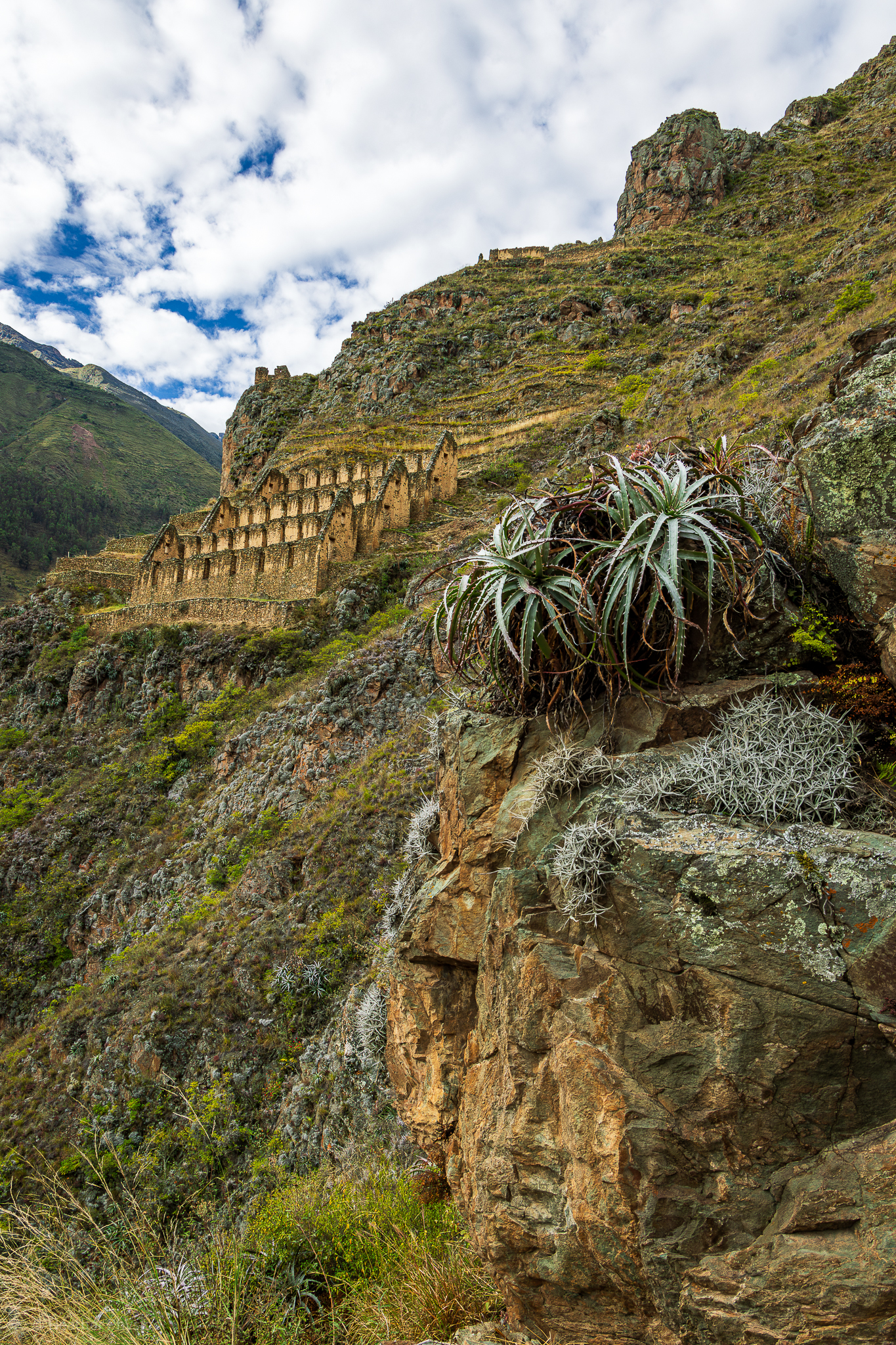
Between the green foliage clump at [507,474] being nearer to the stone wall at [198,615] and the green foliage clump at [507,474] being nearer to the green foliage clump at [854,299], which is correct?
the stone wall at [198,615]

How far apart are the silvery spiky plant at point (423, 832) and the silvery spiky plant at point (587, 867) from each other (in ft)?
7.23

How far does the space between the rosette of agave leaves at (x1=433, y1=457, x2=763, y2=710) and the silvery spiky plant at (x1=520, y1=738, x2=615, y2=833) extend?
16.4 inches

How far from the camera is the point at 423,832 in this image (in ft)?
16.6

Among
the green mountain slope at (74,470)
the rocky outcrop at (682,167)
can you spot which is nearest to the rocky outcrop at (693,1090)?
the green mountain slope at (74,470)

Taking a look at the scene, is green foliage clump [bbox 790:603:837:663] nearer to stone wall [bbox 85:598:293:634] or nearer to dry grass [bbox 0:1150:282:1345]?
dry grass [bbox 0:1150:282:1345]

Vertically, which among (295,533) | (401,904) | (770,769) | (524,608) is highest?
(295,533)

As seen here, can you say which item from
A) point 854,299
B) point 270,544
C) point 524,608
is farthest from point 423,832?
point 270,544

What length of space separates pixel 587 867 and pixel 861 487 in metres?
2.44

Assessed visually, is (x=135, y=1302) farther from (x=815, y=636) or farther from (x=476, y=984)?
(x=815, y=636)

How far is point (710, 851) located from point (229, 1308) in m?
4.36

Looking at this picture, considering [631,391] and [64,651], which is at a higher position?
[631,391]

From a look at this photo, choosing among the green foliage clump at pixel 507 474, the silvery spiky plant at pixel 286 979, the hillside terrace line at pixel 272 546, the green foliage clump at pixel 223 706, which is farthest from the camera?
the green foliage clump at pixel 507 474

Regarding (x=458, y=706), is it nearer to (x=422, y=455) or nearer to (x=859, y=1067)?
(x=859, y=1067)

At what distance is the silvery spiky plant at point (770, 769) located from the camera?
8.92 feet
